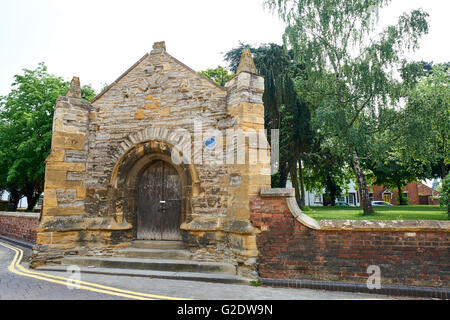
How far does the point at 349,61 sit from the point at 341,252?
13.0 metres

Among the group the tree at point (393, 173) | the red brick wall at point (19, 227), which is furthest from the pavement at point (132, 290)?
the tree at point (393, 173)

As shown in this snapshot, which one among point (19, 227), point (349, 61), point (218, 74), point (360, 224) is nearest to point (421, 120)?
point (349, 61)

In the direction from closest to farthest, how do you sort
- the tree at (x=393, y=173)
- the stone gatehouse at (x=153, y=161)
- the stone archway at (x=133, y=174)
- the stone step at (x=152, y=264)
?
the stone step at (x=152, y=264) → the stone gatehouse at (x=153, y=161) → the stone archway at (x=133, y=174) → the tree at (x=393, y=173)

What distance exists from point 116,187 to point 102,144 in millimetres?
1359

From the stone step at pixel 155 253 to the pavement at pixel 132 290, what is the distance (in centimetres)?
90

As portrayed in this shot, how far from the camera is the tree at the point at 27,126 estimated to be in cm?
1730

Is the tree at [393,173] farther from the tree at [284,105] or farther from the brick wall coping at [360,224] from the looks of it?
the brick wall coping at [360,224]

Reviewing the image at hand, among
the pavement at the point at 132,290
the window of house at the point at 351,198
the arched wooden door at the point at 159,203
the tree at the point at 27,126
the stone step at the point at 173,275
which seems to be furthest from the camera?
the window of house at the point at 351,198

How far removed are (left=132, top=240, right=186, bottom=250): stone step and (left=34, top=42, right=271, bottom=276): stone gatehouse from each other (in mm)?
198

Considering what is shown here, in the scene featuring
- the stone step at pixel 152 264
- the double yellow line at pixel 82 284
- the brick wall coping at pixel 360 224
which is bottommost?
the double yellow line at pixel 82 284

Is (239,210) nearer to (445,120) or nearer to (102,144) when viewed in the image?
(102,144)

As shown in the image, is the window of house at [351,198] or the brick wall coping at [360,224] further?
the window of house at [351,198]
